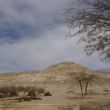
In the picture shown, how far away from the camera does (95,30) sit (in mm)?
23125

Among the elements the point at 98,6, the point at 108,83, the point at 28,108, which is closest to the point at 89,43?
the point at 98,6

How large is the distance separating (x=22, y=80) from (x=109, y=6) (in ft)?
378

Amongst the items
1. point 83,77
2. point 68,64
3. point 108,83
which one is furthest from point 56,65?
point 83,77

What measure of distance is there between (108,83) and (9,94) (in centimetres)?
5781

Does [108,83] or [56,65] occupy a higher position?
[56,65]

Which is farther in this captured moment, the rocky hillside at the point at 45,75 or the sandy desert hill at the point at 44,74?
the sandy desert hill at the point at 44,74

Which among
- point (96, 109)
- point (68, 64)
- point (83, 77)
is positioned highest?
point (68, 64)

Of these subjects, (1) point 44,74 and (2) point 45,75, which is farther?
(1) point 44,74

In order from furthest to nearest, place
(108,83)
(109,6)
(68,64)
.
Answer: (68,64)
(108,83)
(109,6)

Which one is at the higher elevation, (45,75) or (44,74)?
(44,74)

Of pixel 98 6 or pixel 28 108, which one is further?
pixel 28 108

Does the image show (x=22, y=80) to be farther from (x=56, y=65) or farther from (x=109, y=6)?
(x=109, y=6)

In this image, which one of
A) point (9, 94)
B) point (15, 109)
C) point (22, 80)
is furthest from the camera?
point (22, 80)

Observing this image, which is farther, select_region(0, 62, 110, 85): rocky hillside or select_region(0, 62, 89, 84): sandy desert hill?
select_region(0, 62, 89, 84): sandy desert hill
